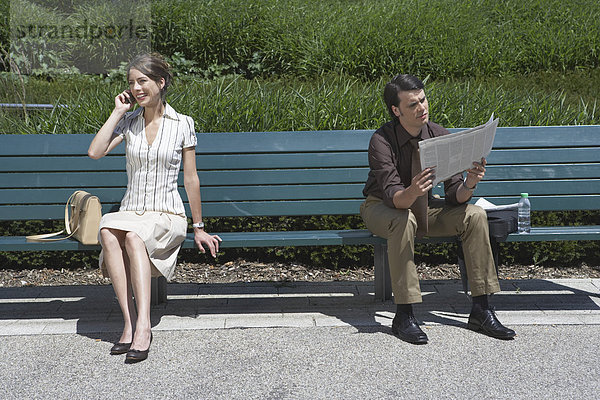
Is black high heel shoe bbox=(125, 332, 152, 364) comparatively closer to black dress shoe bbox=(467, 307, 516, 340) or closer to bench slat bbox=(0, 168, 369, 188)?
bench slat bbox=(0, 168, 369, 188)

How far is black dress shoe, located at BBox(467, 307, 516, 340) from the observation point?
3841 millimetres

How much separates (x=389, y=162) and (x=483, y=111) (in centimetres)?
184

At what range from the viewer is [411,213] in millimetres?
3959

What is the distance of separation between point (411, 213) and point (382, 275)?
624 millimetres

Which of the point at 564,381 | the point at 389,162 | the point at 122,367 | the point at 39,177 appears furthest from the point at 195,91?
the point at 564,381

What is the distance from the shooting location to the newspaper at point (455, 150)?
3590 mm

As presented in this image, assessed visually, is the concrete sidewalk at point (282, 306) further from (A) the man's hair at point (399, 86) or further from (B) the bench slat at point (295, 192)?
(A) the man's hair at point (399, 86)

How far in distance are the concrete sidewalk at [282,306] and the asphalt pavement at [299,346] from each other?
1 cm

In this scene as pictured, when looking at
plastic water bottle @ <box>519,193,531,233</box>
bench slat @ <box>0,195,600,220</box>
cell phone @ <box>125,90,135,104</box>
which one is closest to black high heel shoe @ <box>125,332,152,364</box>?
→ bench slat @ <box>0,195,600,220</box>

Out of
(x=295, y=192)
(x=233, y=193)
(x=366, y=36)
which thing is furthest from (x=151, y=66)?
(x=366, y=36)

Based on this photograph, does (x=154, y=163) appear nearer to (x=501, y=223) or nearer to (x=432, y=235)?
(x=432, y=235)

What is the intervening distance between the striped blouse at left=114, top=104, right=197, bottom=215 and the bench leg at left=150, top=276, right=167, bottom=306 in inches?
21.3

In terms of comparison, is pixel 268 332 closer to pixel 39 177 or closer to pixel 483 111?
pixel 39 177

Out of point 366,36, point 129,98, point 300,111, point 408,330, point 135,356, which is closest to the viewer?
point 135,356
